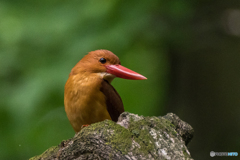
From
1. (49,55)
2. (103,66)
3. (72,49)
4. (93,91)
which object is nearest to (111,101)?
(93,91)

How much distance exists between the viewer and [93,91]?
6.95 ft

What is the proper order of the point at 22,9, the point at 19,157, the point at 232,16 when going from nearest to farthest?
the point at 19,157
the point at 22,9
the point at 232,16

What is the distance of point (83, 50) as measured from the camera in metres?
2.67

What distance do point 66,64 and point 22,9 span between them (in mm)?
812

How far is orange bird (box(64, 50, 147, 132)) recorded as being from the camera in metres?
2.10

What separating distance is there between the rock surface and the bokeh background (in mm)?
1303

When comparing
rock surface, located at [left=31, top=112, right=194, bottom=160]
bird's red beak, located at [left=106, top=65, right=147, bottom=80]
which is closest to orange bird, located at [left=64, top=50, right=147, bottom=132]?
bird's red beak, located at [left=106, top=65, right=147, bottom=80]

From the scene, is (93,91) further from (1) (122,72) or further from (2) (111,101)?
(1) (122,72)

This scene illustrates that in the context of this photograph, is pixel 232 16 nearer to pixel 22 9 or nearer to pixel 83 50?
pixel 83 50

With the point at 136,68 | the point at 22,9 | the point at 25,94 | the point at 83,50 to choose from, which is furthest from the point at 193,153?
the point at 22,9

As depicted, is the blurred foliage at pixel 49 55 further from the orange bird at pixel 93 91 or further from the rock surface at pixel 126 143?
the rock surface at pixel 126 143

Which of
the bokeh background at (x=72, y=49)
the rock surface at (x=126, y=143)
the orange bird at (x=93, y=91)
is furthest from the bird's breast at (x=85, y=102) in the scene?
the rock surface at (x=126, y=143)

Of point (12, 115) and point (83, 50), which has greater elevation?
point (83, 50)

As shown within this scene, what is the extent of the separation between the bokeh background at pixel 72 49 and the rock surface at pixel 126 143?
130 centimetres
